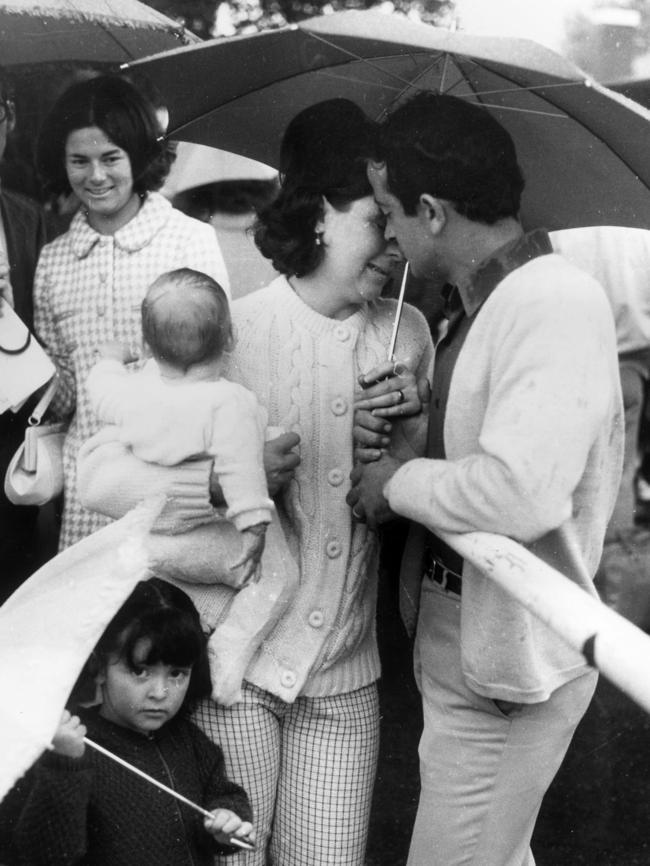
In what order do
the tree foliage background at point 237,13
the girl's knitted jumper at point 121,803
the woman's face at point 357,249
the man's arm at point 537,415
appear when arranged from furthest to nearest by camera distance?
the tree foliage background at point 237,13, the woman's face at point 357,249, the girl's knitted jumper at point 121,803, the man's arm at point 537,415

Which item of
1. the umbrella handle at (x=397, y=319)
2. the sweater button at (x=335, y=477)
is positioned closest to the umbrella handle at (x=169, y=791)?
the sweater button at (x=335, y=477)

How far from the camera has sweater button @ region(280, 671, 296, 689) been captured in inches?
84.4

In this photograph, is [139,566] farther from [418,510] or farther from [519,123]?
[519,123]

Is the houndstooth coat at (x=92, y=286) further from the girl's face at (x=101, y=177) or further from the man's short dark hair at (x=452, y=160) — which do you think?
the man's short dark hair at (x=452, y=160)

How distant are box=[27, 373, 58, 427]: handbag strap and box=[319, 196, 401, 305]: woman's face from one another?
22.5 inches

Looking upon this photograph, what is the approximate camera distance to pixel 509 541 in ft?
5.57

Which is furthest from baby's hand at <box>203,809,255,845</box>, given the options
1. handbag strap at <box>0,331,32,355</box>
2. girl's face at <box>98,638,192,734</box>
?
handbag strap at <box>0,331,32,355</box>

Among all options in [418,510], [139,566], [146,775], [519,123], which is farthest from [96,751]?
[519,123]

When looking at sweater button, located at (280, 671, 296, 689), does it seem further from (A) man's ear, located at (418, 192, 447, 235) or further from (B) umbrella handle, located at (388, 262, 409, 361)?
(A) man's ear, located at (418, 192, 447, 235)

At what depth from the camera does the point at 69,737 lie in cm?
196

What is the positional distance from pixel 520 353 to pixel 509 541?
0.89ft

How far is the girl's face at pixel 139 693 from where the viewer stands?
2.09 m

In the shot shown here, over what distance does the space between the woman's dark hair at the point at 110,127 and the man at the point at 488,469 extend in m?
0.48

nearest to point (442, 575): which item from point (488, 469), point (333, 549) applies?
point (333, 549)
